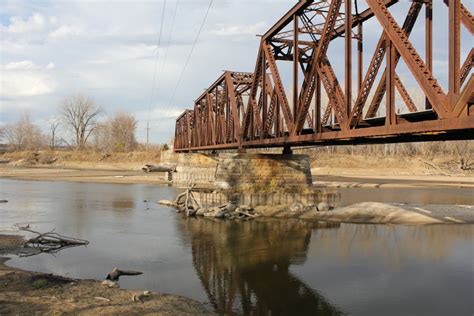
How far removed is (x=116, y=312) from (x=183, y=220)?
59.8 ft

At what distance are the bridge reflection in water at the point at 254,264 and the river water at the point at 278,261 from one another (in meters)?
0.03

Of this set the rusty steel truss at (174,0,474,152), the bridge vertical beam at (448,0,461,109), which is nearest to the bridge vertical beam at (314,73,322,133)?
the rusty steel truss at (174,0,474,152)

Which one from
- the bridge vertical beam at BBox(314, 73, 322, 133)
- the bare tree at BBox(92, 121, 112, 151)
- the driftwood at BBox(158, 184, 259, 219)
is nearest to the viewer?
the bridge vertical beam at BBox(314, 73, 322, 133)

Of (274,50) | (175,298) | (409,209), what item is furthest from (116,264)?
(409,209)

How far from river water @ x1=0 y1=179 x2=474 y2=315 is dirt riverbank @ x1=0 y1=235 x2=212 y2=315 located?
47.4 inches

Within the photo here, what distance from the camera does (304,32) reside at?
21.8 m

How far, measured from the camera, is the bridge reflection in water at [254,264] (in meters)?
11.8

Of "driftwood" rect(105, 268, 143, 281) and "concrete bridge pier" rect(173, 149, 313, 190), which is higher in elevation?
"concrete bridge pier" rect(173, 149, 313, 190)

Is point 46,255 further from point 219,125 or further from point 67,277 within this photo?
point 219,125

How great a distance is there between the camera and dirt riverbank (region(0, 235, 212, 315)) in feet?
31.2

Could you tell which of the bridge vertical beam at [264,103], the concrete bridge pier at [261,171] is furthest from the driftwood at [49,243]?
the concrete bridge pier at [261,171]

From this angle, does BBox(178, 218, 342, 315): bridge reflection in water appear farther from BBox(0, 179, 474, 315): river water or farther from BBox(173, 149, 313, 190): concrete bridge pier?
BBox(173, 149, 313, 190): concrete bridge pier

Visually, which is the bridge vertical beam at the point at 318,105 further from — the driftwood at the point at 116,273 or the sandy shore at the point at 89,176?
the sandy shore at the point at 89,176

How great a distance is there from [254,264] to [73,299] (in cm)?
739
